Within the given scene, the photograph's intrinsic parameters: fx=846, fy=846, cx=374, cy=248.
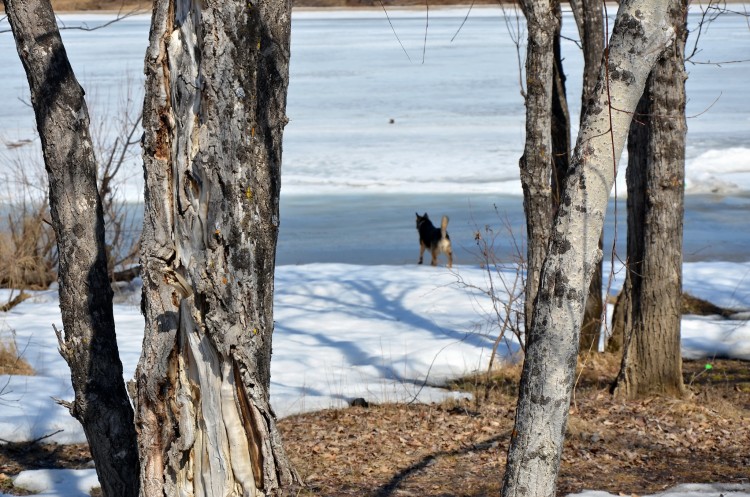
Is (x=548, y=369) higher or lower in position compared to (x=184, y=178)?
lower

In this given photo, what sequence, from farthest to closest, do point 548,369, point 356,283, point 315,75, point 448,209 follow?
point 315,75 < point 448,209 < point 356,283 < point 548,369

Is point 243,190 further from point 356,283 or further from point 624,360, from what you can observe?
point 356,283

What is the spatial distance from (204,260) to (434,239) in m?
9.97

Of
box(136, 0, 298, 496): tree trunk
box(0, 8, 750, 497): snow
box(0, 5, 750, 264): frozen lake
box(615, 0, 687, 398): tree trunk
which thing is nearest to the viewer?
box(136, 0, 298, 496): tree trunk

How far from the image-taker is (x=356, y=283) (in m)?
11.5

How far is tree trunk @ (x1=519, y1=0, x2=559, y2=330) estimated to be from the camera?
626 centimetres

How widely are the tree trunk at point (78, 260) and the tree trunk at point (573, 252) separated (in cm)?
178

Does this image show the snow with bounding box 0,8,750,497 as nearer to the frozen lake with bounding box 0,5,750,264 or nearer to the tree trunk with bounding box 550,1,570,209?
the frozen lake with bounding box 0,5,750,264

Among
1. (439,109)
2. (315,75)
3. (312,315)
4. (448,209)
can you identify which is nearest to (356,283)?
(312,315)

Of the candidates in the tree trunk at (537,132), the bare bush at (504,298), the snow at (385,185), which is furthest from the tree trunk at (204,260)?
the tree trunk at (537,132)

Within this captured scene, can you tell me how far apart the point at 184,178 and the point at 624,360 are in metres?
4.97

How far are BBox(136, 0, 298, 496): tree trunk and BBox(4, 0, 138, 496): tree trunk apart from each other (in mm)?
925

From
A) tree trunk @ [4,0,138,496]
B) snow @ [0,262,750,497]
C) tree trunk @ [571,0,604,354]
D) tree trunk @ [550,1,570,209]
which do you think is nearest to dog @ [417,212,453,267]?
snow @ [0,262,750,497]

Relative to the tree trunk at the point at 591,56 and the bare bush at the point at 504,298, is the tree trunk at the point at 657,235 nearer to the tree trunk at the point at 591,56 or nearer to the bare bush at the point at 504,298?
the tree trunk at the point at 591,56
